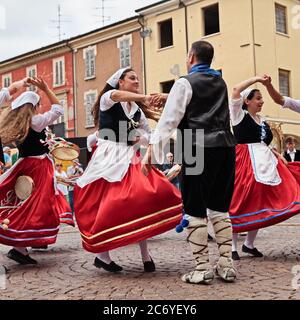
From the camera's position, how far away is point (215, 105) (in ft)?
13.1

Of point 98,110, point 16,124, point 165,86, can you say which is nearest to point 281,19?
point 165,86

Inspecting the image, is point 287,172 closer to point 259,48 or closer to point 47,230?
point 47,230

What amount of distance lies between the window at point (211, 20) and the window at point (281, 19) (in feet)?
8.12

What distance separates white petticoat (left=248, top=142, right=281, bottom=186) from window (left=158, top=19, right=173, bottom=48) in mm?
19711

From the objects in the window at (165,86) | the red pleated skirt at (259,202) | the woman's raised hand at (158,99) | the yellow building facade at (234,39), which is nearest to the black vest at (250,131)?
the red pleated skirt at (259,202)

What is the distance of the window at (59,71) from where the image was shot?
29.4 metres

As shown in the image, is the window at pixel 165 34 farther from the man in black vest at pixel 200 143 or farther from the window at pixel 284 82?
the man in black vest at pixel 200 143

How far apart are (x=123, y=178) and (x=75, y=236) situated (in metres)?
4.11

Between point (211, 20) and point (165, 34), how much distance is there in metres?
2.46

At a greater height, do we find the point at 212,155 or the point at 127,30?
the point at 127,30

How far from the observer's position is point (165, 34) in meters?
24.6

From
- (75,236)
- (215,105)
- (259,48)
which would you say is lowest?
(75,236)

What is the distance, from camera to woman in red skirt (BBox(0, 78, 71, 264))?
5.10 metres
